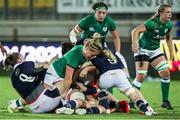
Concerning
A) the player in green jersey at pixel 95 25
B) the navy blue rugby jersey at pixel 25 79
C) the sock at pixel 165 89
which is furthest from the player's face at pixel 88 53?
the sock at pixel 165 89

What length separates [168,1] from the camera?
1083 inches

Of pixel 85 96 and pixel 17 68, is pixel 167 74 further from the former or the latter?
pixel 17 68

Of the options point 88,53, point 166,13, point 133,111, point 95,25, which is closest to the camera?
point 88,53

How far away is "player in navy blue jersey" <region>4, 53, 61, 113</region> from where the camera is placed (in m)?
11.1

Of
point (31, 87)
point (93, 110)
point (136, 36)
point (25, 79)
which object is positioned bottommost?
point (93, 110)

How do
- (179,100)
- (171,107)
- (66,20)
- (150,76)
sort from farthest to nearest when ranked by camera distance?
(66,20) → (150,76) → (179,100) → (171,107)

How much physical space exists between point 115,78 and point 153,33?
5.95ft

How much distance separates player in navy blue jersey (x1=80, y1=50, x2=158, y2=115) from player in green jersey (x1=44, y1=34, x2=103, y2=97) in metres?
0.30

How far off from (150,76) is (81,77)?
8377mm

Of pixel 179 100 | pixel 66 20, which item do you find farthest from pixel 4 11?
pixel 179 100

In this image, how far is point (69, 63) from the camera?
11.2 m

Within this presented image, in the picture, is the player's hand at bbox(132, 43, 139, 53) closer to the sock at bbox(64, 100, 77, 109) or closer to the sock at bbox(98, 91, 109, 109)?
the sock at bbox(98, 91, 109, 109)

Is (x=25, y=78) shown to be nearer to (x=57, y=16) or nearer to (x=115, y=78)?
(x=115, y=78)

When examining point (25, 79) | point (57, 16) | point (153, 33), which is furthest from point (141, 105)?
point (57, 16)
